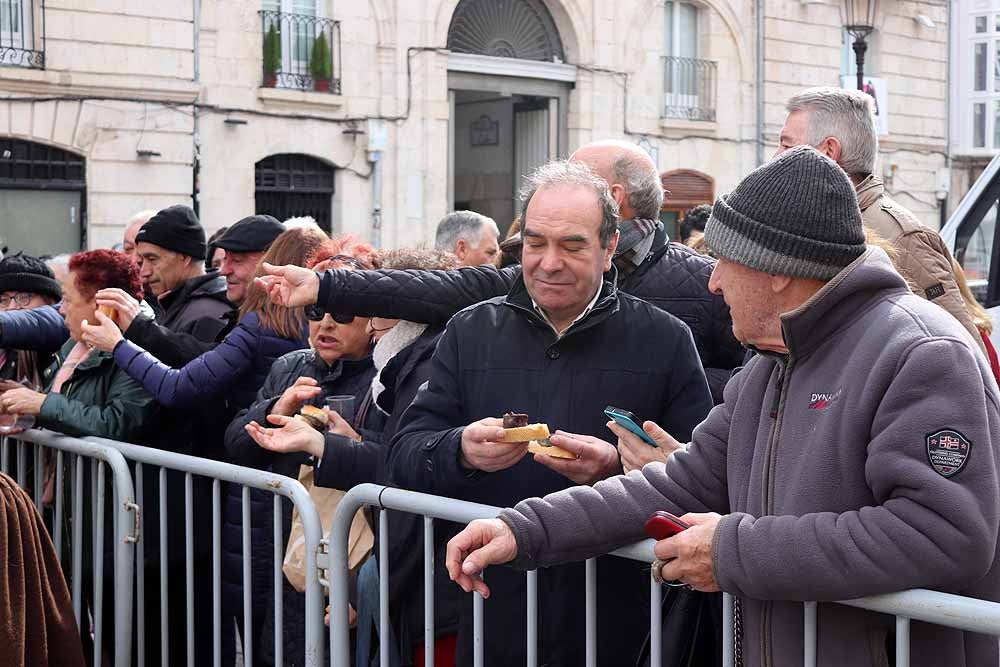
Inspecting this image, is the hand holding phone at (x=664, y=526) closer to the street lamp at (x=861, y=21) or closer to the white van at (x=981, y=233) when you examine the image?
the white van at (x=981, y=233)

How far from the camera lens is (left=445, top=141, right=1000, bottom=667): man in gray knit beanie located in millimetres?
2088

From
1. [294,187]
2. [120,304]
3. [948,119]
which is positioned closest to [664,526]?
[120,304]

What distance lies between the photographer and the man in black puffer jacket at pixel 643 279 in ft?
12.2

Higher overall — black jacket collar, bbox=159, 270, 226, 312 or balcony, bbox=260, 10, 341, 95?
balcony, bbox=260, 10, 341, 95

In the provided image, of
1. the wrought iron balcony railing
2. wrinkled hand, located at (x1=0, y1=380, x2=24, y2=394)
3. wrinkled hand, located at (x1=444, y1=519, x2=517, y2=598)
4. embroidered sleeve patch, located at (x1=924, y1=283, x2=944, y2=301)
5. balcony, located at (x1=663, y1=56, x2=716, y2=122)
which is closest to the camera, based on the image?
wrinkled hand, located at (x1=444, y1=519, x2=517, y2=598)

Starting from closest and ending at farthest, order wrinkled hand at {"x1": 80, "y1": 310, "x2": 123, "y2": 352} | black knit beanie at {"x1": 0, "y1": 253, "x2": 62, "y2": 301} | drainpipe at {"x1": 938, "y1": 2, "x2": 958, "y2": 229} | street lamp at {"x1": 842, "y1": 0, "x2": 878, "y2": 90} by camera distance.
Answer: wrinkled hand at {"x1": 80, "y1": 310, "x2": 123, "y2": 352}
black knit beanie at {"x1": 0, "y1": 253, "x2": 62, "y2": 301}
street lamp at {"x1": 842, "y1": 0, "x2": 878, "y2": 90}
drainpipe at {"x1": 938, "y1": 2, "x2": 958, "y2": 229}

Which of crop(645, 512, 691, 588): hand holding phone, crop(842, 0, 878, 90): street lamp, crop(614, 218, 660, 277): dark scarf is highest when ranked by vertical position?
crop(842, 0, 878, 90): street lamp

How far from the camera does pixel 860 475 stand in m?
2.22

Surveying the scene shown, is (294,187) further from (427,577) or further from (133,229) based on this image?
(427,577)

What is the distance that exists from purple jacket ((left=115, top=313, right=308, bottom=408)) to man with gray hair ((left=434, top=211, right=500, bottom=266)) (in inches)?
62.6

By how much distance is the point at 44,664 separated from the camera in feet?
12.2

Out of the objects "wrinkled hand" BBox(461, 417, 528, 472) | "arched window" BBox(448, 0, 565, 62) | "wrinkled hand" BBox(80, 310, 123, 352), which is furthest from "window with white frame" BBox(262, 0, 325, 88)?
"wrinkled hand" BBox(461, 417, 528, 472)

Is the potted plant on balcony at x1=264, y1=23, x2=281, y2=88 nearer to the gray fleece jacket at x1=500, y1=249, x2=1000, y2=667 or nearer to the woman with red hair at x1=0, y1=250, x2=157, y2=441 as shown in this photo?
the woman with red hair at x1=0, y1=250, x2=157, y2=441

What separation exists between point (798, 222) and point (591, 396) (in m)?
1.00
